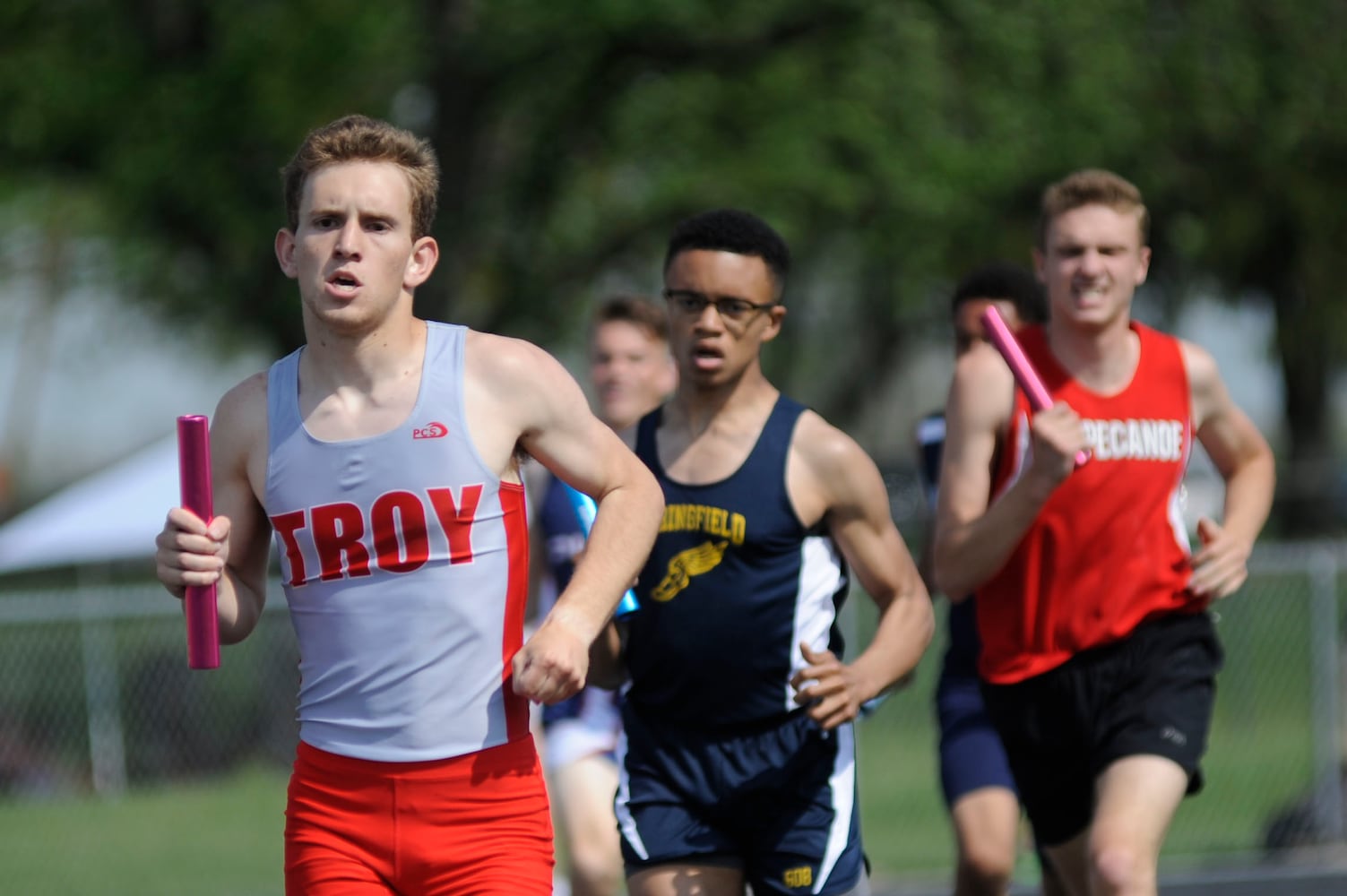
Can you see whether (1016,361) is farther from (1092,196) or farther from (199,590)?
(199,590)

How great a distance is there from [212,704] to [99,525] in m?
2.91

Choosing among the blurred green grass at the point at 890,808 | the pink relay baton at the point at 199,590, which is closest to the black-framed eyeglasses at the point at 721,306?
the pink relay baton at the point at 199,590

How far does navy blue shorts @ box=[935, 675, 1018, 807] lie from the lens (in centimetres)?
594

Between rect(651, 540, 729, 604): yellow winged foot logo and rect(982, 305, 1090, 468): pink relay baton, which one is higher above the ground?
rect(982, 305, 1090, 468): pink relay baton

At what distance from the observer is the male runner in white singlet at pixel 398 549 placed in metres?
3.48

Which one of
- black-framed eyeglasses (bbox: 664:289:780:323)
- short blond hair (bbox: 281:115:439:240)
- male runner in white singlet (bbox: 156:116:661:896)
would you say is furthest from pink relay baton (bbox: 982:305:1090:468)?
short blond hair (bbox: 281:115:439:240)

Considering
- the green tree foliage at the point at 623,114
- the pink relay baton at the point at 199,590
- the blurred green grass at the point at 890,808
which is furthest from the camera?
the green tree foliage at the point at 623,114

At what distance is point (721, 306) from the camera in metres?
4.62

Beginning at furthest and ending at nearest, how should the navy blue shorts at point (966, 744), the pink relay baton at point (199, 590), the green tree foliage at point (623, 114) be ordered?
A: the green tree foliage at point (623, 114), the navy blue shorts at point (966, 744), the pink relay baton at point (199, 590)

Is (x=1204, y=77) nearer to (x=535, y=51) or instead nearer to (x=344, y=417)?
(x=535, y=51)

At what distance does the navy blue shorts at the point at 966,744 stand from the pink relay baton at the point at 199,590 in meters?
3.18

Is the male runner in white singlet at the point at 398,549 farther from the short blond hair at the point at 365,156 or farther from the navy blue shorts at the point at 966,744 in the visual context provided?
the navy blue shorts at the point at 966,744

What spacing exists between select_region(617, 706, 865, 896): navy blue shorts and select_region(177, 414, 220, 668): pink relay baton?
1.45 m

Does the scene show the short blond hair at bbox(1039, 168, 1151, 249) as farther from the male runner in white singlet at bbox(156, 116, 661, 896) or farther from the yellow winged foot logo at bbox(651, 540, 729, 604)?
the male runner in white singlet at bbox(156, 116, 661, 896)
